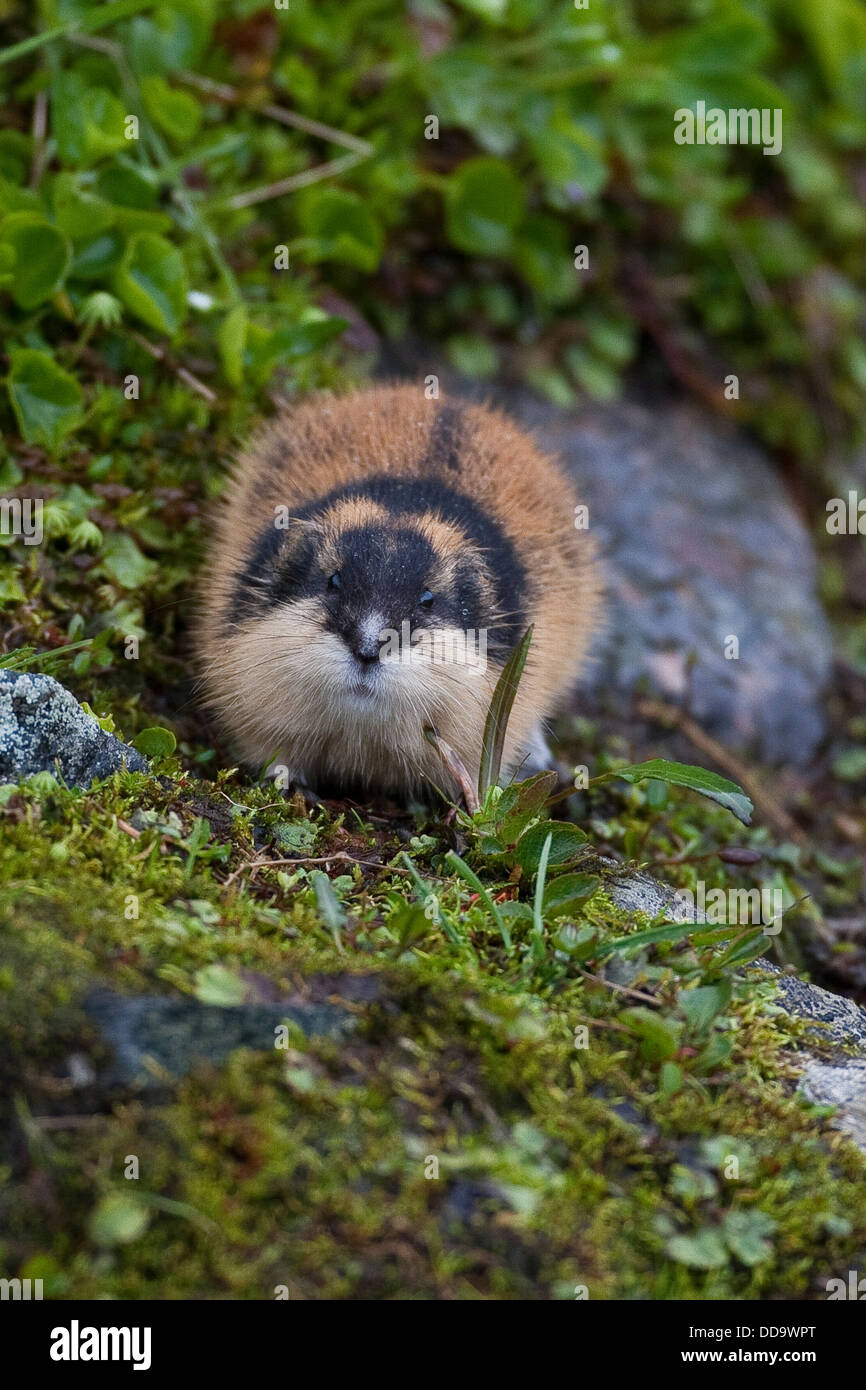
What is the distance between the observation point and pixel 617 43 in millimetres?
9195

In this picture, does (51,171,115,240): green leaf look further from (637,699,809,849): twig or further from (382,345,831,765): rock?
(637,699,809,849): twig

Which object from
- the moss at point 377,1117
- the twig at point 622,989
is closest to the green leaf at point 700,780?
the moss at point 377,1117

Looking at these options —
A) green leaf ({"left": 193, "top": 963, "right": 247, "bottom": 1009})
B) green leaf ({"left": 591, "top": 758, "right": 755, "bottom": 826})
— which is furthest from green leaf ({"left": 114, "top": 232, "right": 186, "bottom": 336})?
green leaf ({"left": 193, "top": 963, "right": 247, "bottom": 1009})

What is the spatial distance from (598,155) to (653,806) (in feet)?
16.1

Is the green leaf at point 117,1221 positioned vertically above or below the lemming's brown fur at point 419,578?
below

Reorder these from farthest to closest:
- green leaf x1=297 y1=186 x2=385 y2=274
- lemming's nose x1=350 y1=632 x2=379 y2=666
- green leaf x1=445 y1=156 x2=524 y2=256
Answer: green leaf x1=445 y1=156 x2=524 y2=256, green leaf x1=297 y1=186 x2=385 y2=274, lemming's nose x1=350 y1=632 x2=379 y2=666

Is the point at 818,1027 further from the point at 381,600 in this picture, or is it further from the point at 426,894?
the point at 381,600

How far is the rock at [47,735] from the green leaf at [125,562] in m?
1.47

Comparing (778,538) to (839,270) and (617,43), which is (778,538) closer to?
(839,270)

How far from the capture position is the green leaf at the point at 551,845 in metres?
5.05

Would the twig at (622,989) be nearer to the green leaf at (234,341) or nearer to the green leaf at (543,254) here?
the green leaf at (234,341)

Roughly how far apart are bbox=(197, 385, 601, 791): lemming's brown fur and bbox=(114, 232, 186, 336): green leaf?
804 mm

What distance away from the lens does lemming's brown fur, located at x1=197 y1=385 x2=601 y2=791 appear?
19.0 ft

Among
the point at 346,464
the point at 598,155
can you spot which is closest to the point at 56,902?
the point at 346,464
